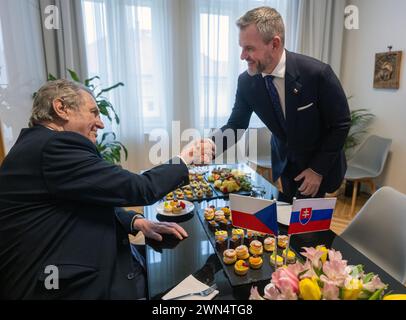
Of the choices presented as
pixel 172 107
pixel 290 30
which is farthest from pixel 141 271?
pixel 290 30

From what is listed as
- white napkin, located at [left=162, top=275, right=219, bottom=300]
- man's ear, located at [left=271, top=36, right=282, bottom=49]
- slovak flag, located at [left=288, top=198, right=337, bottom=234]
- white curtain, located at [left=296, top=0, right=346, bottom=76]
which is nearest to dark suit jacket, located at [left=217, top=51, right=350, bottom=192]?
man's ear, located at [left=271, top=36, right=282, bottom=49]

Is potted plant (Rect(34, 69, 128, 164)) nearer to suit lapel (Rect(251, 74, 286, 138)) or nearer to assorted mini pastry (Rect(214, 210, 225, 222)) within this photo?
suit lapel (Rect(251, 74, 286, 138))

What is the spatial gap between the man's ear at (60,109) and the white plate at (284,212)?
941 millimetres

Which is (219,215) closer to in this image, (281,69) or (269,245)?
(269,245)

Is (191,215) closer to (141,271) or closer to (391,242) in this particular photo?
(141,271)

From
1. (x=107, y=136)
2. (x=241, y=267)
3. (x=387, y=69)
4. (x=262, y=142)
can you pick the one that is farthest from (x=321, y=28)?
(x=241, y=267)

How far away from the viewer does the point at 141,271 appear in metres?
1.12

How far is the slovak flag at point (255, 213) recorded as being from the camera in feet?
2.73

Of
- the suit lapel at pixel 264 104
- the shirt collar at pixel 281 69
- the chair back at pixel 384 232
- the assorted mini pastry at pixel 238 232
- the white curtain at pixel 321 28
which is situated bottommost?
the chair back at pixel 384 232

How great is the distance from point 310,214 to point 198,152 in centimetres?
61

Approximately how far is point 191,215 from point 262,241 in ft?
1.31

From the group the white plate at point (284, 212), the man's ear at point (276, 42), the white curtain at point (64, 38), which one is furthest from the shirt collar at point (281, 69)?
the white curtain at point (64, 38)

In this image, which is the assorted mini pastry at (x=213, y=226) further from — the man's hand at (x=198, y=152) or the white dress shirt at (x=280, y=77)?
the white dress shirt at (x=280, y=77)
